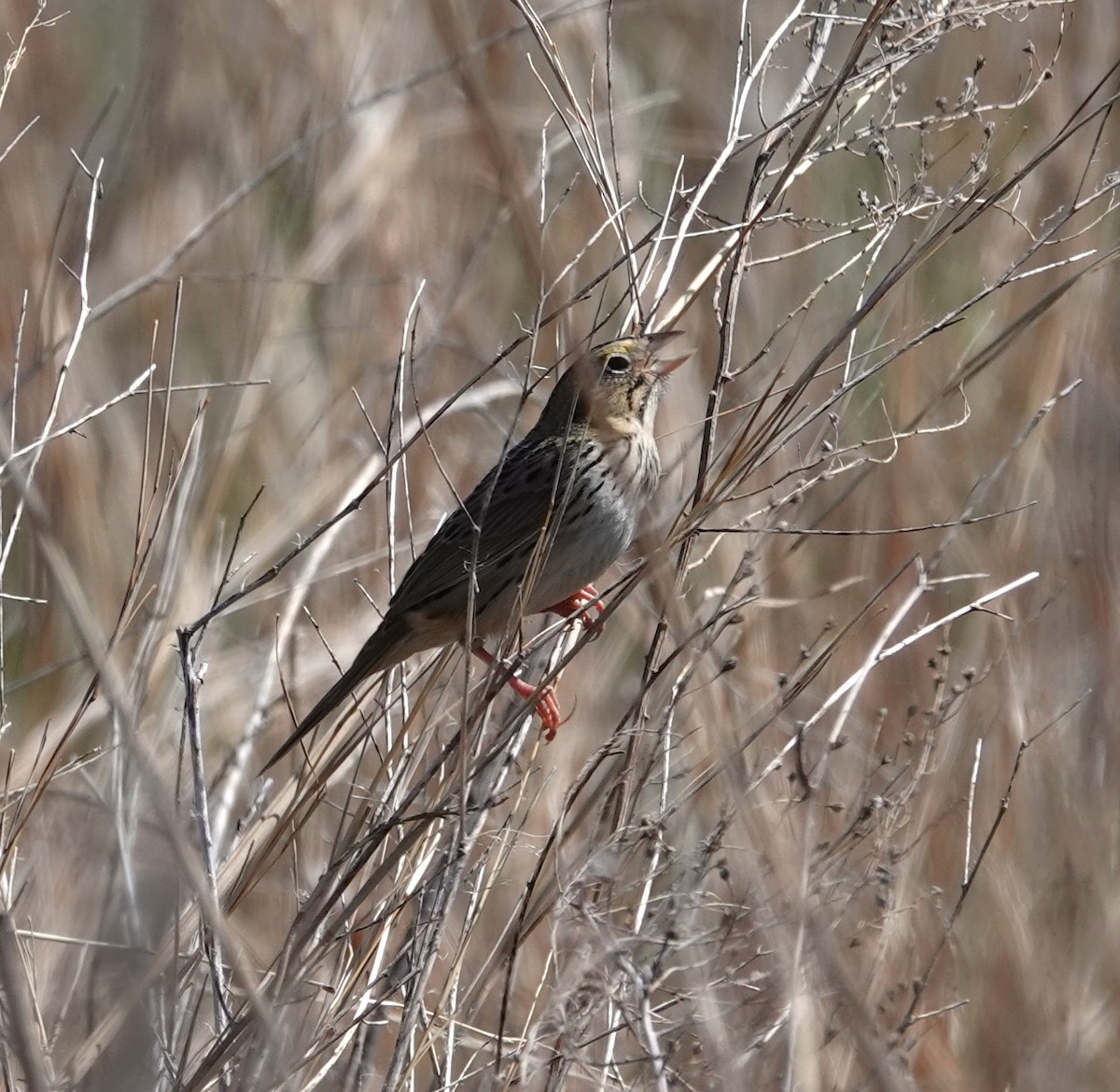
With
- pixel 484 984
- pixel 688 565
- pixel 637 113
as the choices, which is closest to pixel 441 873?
pixel 484 984

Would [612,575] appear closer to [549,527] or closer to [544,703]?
[549,527]

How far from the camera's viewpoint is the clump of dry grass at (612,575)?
2527mm

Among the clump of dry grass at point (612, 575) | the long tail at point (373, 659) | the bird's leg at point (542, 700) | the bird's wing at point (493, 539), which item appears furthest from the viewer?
the bird's wing at point (493, 539)

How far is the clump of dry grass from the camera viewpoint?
253cm

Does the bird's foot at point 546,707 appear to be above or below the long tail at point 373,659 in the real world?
below

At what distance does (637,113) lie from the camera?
5648 millimetres

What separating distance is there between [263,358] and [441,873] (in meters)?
2.60

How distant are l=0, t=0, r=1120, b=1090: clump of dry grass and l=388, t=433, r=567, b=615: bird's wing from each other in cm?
26

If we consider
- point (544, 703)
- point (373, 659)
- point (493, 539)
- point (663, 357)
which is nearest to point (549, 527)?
point (493, 539)

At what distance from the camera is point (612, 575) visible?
4.48 metres

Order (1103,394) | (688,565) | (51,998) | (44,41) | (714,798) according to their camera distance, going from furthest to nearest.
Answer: (44,41), (1103,394), (714,798), (51,998), (688,565)

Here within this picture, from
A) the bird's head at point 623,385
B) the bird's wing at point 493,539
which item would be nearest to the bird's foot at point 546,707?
the bird's wing at point 493,539

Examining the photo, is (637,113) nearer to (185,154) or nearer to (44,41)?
(185,154)

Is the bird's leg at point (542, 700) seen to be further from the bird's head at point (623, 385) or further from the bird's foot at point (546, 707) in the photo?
the bird's head at point (623, 385)
